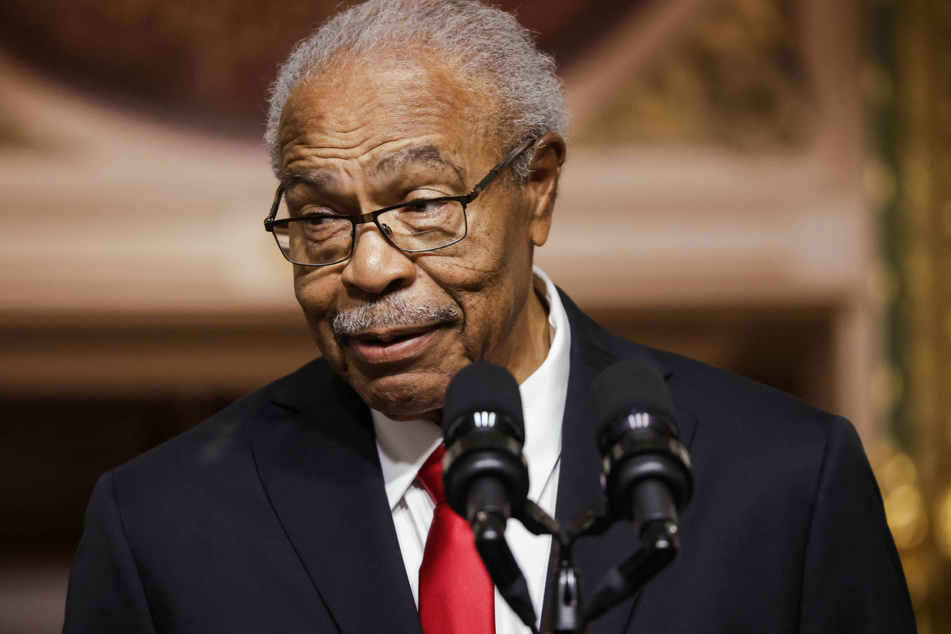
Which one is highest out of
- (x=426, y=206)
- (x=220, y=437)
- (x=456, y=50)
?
(x=456, y=50)

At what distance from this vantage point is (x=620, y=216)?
2.94m

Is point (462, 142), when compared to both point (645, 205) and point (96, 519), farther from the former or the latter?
point (645, 205)

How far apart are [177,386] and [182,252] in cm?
42

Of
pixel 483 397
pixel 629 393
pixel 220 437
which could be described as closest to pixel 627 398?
pixel 629 393

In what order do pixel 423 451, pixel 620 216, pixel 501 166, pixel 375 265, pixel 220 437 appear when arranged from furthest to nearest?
pixel 620 216 < pixel 220 437 < pixel 423 451 < pixel 501 166 < pixel 375 265

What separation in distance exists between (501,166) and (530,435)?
1.53 ft

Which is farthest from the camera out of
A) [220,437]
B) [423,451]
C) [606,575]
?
[220,437]

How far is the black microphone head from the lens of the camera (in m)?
0.90

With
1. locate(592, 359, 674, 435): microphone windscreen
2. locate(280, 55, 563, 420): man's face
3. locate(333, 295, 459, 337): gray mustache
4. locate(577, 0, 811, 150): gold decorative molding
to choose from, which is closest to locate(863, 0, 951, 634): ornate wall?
locate(577, 0, 811, 150): gold decorative molding

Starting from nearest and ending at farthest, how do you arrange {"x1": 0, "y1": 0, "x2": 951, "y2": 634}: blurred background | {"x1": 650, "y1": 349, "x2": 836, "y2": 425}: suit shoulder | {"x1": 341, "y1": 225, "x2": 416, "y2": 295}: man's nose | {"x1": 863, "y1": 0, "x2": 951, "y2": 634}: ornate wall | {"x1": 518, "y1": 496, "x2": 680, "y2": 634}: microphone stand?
{"x1": 518, "y1": 496, "x2": 680, "y2": 634}: microphone stand → {"x1": 341, "y1": 225, "x2": 416, "y2": 295}: man's nose → {"x1": 650, "y1": 349, "x2": 836, "y2": 425}: suit shoulder → {"x1": 0, "y1": 0, "x2": 951, "y2": 634}: blurred background → {"x1": 863, "y1": 0, "x2": 951, "y2": 634}: ornate wall

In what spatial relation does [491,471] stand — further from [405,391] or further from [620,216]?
[620,216]

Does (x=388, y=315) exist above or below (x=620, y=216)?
below

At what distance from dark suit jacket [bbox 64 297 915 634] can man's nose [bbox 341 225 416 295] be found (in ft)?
1.23

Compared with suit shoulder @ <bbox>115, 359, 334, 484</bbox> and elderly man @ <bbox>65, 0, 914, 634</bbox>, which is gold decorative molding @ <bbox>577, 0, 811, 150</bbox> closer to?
elderly man @ <bbox>65, 0, 914, 634</bbox>
